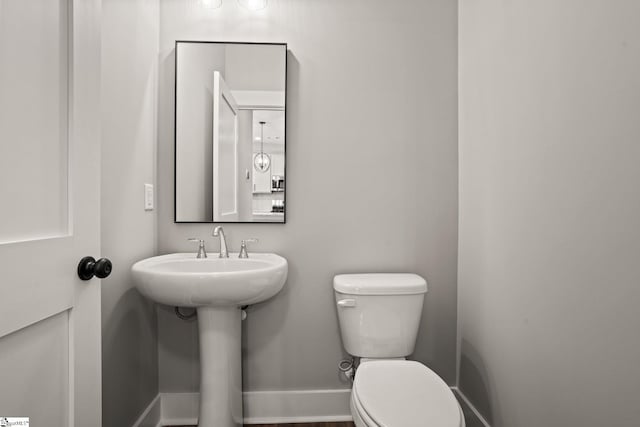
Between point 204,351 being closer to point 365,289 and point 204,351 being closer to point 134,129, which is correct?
point 365,289

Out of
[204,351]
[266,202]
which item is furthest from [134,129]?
[204,351]

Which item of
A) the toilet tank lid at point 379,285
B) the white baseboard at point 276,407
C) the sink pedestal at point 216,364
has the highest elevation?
the toilet tank lid at point 379,285

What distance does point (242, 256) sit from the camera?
169 cm

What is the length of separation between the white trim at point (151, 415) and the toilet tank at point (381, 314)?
0.93m

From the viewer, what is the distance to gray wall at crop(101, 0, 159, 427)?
1.32m

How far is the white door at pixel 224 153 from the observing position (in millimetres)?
1766

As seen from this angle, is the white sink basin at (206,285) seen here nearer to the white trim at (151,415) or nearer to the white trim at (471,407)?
the white trim at (151,415)

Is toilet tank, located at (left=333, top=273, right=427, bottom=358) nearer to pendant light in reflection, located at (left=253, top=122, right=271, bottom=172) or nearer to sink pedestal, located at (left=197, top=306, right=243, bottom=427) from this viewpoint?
sink pedestal, located at (left=197, top=306, right=243, bottom=427)

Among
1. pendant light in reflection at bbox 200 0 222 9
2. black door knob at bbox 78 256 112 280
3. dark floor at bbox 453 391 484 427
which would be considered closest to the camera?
black door knob at bbox 78 256 112 280

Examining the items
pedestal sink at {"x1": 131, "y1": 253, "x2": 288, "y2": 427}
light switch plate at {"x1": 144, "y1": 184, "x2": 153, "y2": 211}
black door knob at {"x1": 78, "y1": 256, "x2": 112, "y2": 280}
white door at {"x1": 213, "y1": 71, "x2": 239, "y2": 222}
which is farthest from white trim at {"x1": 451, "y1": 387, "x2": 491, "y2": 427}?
light switch plate at {"x1": 144, "y1": 184, "x2": 153, "y2": 211}

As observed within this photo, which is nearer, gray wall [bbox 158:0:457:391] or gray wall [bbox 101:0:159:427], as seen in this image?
gray wall [bbox 101:0:159:427]

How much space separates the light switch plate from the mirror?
0.37ft

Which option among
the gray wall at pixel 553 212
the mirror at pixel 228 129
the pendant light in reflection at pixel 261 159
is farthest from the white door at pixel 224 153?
the gray wall at pixel 553 212

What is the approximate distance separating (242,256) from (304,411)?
82 cm
